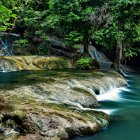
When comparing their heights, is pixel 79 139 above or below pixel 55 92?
below

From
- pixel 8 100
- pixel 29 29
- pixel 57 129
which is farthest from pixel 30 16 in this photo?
pixel 57 129

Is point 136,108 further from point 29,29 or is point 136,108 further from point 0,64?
point 29,29

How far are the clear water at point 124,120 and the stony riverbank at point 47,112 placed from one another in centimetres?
28

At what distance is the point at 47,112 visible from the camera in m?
10.3

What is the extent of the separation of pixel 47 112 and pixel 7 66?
33.7 ft

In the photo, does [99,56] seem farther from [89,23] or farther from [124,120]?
[124,120]

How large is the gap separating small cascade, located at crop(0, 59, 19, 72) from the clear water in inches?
254

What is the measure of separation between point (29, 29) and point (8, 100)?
54.4 ft

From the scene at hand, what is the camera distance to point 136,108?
14312 mm

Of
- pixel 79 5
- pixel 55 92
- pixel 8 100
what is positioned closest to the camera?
pixel 8 100

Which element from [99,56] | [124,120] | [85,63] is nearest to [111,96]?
[124,120]

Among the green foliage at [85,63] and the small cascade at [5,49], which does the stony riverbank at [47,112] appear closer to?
the green foliage at [85,63]

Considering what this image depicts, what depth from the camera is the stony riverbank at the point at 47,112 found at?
965 centimetres

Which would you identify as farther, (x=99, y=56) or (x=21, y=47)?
(x=99, y=56)
